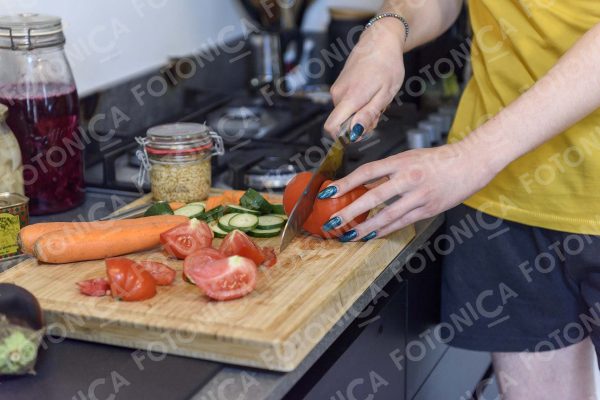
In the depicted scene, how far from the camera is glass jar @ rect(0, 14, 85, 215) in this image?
4.60 ft

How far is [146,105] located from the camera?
196 cm

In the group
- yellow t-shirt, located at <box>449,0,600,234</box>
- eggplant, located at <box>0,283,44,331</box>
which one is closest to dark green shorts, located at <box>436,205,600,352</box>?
yellow t-shirt, located at <box>449,0,600,234</box>

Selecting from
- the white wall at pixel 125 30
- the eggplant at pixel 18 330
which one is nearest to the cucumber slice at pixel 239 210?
the eggplant at pixel 18 330

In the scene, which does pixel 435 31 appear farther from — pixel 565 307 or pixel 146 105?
pixel 146 105

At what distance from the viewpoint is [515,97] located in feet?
4.47

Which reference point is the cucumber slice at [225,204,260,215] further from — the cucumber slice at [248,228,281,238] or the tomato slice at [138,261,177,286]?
the tomato slice at [138,261,177,286]

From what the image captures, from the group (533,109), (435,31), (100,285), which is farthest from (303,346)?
(435,31)

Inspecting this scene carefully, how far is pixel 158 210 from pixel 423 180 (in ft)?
1.35

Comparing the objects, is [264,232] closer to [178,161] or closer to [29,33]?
[178,161]

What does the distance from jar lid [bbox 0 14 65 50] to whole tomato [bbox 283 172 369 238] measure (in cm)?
43

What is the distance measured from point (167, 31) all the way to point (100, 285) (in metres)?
1.11

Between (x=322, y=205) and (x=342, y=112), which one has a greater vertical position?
(x=342, y=112)

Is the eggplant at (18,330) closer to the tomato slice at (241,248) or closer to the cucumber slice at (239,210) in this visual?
the tomato slice at (241,248)

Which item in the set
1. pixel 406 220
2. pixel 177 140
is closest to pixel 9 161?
pixel 177 140
